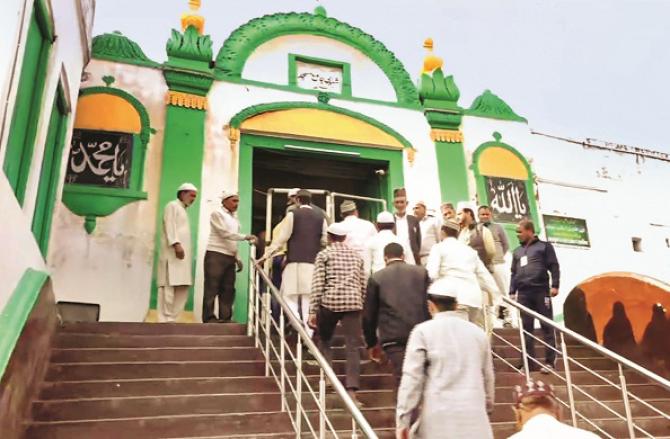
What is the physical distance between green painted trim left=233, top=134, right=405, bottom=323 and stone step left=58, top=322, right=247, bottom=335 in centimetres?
165

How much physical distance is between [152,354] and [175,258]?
1.69 meters

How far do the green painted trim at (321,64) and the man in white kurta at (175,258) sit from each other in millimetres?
3036

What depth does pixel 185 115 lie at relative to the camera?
7.52 metres

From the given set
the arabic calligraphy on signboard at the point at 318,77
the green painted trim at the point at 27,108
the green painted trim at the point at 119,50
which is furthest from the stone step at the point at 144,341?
the arabic calligraphy on signboard at the point at 318,77

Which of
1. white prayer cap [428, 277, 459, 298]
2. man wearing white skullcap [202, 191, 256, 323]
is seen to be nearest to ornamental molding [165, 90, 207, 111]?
man wearing white skullcap [202, 191, 256, 323]

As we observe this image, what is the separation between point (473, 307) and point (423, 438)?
1.70m

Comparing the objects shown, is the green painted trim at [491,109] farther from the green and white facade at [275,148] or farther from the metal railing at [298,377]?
the metal railing at [298,377]

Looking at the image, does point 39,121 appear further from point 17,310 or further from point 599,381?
point 599,381

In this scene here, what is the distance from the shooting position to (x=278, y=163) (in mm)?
8492

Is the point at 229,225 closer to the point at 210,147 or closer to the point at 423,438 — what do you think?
the point at 210,147

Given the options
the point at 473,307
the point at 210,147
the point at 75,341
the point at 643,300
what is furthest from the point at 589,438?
the point at 210,147

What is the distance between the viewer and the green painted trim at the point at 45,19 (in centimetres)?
432

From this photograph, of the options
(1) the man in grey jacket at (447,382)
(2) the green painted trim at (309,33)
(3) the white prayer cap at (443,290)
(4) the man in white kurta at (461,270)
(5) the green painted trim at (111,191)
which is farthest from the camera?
(2) the green painted trim at (309,33)

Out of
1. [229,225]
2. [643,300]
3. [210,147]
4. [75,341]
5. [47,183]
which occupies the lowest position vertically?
[75,341]
